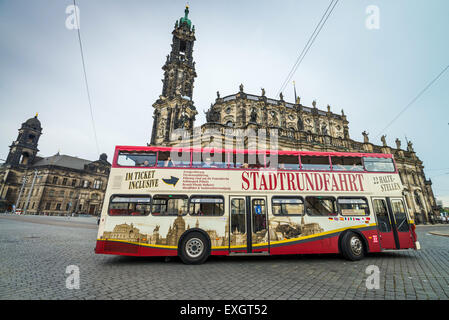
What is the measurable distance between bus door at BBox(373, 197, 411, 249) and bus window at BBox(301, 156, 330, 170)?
2444 millimetres

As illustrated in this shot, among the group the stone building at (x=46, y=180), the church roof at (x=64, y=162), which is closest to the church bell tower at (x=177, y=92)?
the stone building at (x=46, y=180)

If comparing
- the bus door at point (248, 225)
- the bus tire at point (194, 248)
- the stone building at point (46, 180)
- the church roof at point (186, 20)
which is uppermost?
the church roof at point (186, 20)

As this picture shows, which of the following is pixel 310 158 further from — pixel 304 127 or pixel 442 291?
pixel 304 127

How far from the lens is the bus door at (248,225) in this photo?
686cm

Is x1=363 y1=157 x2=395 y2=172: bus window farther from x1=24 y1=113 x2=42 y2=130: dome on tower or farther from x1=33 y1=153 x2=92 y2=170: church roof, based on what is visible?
x1=24 y1=113 x2=42 y2=130: dome on tower

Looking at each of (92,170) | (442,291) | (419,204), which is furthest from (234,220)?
(92,170)

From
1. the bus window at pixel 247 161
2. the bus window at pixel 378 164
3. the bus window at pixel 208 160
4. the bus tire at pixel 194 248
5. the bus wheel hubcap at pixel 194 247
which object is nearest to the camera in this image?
the bus tire at pixel 194 248

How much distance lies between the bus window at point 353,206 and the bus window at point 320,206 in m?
0.34

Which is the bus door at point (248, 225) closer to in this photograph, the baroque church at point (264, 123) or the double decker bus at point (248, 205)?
the double decker bus at point (248, 205)

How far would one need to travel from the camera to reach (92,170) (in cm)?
6122

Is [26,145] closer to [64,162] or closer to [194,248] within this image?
[64,162]

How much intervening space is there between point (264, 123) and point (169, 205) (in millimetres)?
25514

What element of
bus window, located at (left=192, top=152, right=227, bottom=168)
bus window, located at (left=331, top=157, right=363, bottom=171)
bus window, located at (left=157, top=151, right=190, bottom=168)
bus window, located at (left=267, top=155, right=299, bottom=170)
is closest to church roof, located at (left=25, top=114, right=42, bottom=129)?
bus window, located at (left=157, top=151, right=190, bottom=168)
